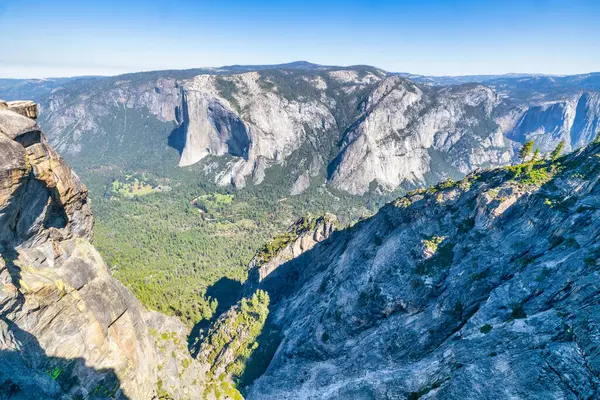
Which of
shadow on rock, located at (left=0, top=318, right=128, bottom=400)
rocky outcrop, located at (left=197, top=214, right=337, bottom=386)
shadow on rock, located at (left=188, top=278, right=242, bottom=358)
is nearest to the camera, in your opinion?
shadow on rock, located at (left=0, top=318, right=128, bottom=400)

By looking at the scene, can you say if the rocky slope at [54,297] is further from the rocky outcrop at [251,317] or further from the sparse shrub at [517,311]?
the sparse shrub at [517,311]

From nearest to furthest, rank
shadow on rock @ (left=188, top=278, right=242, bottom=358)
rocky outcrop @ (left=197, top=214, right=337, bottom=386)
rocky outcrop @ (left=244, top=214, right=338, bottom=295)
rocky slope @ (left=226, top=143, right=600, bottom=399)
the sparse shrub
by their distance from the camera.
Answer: rocky slope @ (left=226, top=143, right=600, bottom=399) → the sparse shrub → rocky outcrop @ (left=197, top=214, right=337, bottom=386) → shadow on rock @ (left=188, top=278, right=242, bottom=358) → rocky outcrop @ (left=244, top=214, right=338, bottom=295)

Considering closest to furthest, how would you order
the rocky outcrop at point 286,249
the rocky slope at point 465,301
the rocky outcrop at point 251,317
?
the rocky slope at point 465,301, the rocky outcrop at point 251,317, the rocky outcrop at point 286,249

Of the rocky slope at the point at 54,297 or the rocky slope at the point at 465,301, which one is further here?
the rocky slope at the point at 54,297

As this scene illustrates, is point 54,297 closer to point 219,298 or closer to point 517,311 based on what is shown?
point 517,311

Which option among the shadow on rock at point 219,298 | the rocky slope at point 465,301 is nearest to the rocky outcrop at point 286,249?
the shadow on rock at point 219,298

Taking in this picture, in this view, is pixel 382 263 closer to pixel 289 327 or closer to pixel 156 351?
pixel 289 327

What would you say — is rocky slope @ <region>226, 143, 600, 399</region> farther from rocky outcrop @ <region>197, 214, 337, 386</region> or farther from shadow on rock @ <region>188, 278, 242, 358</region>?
shadow on rock @ <region>188, 278, 242, 358</region>

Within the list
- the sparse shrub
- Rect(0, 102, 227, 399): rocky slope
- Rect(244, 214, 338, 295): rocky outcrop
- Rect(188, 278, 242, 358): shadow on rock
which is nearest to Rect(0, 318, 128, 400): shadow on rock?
Rect(0, 102, 227, 399): rocky slope
